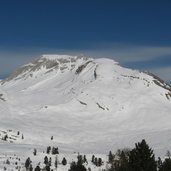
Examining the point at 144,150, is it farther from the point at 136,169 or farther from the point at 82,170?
the point at 82,170

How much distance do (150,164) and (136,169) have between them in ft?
8.80

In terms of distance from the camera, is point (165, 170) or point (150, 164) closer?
point (150, 164)

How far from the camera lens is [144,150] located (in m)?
83.8

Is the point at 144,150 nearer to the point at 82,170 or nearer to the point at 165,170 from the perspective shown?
the point at 165,170

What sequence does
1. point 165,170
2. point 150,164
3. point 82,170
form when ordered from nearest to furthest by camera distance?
1. point 150,164
2. point 165,170
3. point 82,170

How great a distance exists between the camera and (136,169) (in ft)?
276

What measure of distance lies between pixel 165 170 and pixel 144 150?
9.80 m

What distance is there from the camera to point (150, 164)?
83375 millimetres

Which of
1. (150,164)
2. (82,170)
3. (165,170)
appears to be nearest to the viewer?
(150,164)

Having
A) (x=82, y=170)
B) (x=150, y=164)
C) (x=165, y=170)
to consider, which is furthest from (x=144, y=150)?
(x=82, y=170)

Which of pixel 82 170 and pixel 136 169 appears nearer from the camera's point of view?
pixel 136 169

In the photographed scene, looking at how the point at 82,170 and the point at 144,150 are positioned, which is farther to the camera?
the point at 82,170

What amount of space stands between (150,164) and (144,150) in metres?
2.64

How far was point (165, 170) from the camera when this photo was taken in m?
90.8
